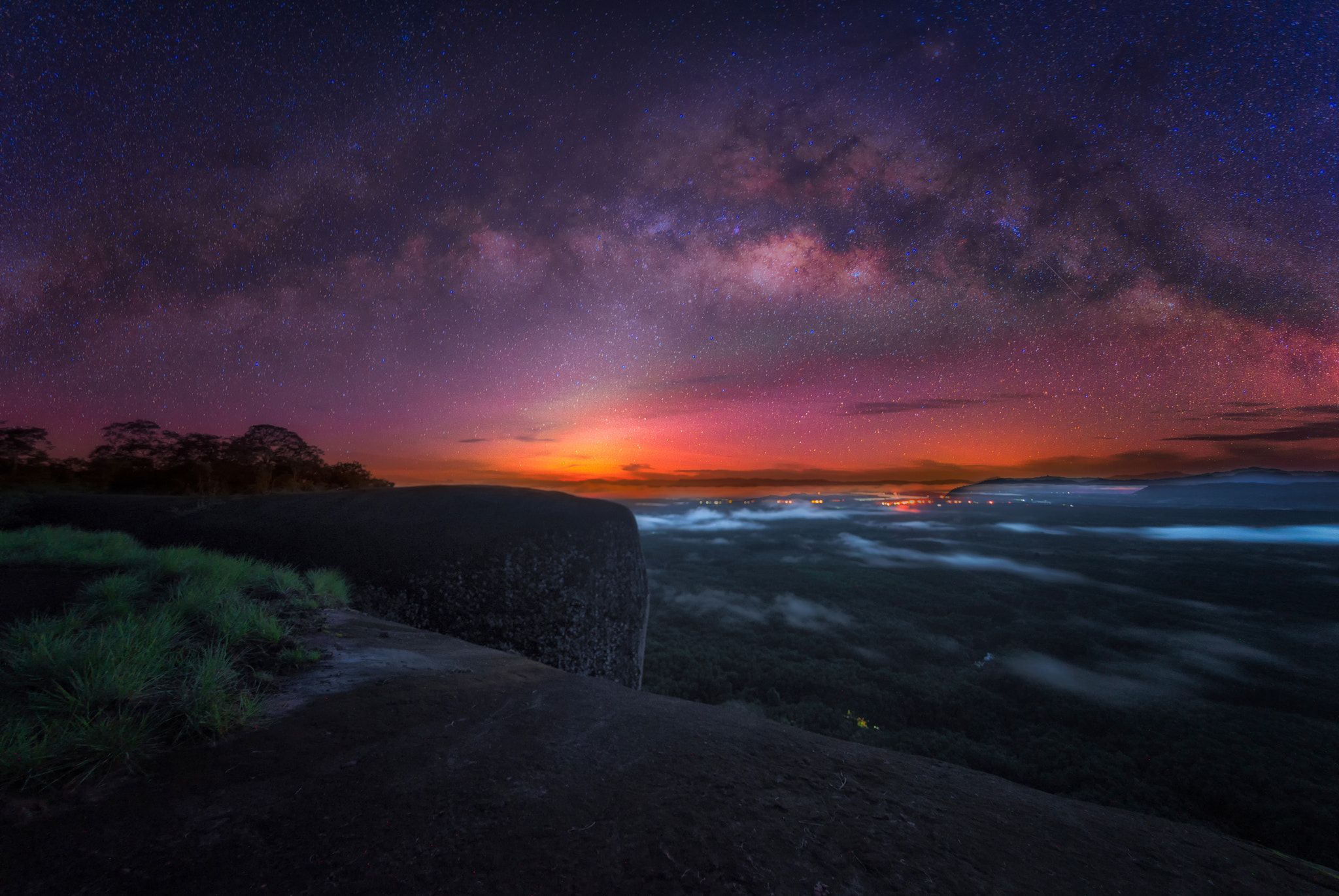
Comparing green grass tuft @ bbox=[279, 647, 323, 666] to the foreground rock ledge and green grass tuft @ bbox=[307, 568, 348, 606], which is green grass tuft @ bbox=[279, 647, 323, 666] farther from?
green grass tuft @ bbox=[307, 568, 348, 606]

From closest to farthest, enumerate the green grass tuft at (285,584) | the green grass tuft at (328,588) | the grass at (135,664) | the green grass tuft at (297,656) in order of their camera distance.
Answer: the grass at (135,664)
the green grass tuft at (297,656)
the green grass tuft at (285,584)
the green grass tuft at (328,588)

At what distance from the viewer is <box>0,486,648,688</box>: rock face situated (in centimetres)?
678

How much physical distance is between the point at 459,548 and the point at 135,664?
4408 mm

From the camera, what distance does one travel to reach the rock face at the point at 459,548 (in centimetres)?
678

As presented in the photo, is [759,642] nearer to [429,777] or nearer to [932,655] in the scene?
[932,655]

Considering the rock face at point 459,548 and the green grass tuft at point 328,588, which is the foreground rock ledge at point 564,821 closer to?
the green grass tuft at point 328,588

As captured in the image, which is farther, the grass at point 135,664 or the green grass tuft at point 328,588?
the green grass tuft at point 328,588

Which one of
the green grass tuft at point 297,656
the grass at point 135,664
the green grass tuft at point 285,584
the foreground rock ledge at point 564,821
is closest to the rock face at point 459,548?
the green grass tuft at point 285,584

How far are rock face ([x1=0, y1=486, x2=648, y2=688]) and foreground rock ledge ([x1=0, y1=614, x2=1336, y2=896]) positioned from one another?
3.44 metres

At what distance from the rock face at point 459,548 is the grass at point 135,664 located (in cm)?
185

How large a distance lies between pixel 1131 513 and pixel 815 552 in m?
88.9

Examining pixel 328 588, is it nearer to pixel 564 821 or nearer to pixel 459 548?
pixel 459 548

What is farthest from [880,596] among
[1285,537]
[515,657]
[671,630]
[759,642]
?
[1285,537]

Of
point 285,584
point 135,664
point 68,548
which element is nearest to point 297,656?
point 135,664
